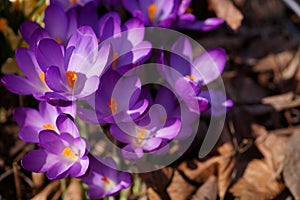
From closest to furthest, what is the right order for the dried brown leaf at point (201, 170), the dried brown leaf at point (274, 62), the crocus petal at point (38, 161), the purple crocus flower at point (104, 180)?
1. the crocus petal at point (38, 161)
2. the purple crocus flower at point (104, 180)
3. the dried brown leaf at point (201, 170)
4. the dried brown leaf at point (274, 62)

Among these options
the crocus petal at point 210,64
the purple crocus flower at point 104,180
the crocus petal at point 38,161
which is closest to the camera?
the crocus petal at point 38,161

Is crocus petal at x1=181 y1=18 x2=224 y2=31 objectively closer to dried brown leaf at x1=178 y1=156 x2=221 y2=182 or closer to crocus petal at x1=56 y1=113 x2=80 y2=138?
dried brown leaf at x1=178 y1=156 x2=221 y2=182

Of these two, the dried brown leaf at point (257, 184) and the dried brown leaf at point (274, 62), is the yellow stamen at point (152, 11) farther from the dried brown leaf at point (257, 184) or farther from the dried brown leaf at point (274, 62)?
the dried brown leaf at point (274, 62)

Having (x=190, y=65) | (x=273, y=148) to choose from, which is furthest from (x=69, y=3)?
(x=273, y=148)

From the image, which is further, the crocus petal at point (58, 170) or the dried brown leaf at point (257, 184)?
the dried brown leaf at point (257, 184)

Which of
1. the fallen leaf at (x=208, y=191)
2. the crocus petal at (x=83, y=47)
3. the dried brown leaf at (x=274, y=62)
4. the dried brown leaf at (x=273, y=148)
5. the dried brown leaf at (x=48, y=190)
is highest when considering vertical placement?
the crocus petal at (x=83, y=47)

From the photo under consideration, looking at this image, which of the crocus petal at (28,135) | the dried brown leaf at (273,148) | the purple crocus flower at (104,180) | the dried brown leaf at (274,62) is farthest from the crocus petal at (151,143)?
the dried brown leaf at (274,62)

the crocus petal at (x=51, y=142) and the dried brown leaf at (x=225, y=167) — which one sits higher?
the crocus petal at (x=51, y=142)
